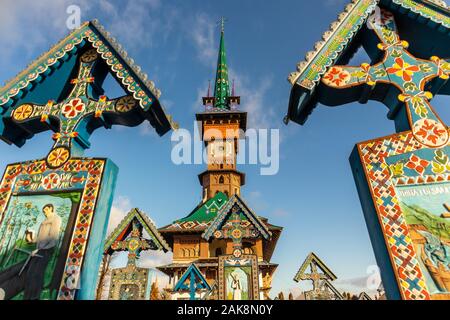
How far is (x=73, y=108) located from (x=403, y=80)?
601 centimetres

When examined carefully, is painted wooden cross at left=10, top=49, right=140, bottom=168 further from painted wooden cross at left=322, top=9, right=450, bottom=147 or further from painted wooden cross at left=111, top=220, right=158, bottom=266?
painted wooden cross at left=322, top=9, right=450, bottom=147

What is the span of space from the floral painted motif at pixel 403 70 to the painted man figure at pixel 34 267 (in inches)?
241

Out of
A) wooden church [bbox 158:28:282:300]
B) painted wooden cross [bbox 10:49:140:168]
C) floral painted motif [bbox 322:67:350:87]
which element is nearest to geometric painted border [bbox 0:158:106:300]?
painted wooden cross [bbox 10:49:140:168]

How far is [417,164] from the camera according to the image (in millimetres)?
4996

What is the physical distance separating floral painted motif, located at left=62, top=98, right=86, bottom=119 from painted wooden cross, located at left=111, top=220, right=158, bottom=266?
9.99 ft

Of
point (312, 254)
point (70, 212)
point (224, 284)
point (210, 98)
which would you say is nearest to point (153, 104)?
point (70, 212)

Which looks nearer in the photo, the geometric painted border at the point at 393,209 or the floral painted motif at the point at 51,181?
the geometric painted border at the point at 393,209

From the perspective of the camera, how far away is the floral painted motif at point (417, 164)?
4961mm

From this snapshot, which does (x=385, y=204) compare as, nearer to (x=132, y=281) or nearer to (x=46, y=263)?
(x=46, y=263)

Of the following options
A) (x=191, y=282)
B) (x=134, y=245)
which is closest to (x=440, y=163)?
(x=134, y=245)

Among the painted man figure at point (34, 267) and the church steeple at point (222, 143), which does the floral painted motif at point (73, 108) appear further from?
the church steeple at point (222, 143)

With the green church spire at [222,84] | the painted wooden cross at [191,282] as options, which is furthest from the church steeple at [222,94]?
the painted wooden cross at [191,282]

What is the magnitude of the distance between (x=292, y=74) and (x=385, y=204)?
256 cm

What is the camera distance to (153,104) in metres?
5.98
